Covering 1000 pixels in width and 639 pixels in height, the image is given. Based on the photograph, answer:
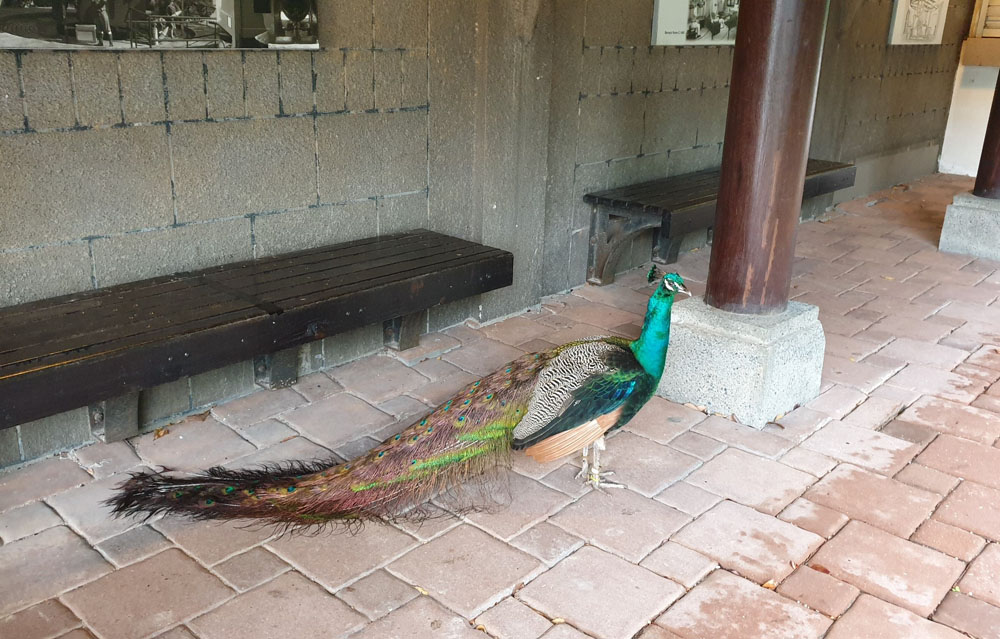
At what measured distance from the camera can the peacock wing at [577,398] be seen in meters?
3.28

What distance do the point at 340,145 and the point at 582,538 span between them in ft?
8.13

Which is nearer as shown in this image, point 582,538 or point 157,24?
point 582,538

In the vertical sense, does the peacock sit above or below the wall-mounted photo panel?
below

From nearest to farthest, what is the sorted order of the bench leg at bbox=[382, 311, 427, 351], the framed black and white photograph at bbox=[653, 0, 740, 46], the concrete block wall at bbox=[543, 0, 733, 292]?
the bench leg at bbox=[382, 311, 427, 351]
the concrete block wall at bbox=[543, 0, 733, 292]
the framed black and white photograph at bbox=[653, 0, 740, 46]

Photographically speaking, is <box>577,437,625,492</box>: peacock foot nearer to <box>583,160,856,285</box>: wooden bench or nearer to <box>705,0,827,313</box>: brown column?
<box>705,0,827,313</box>: brown column

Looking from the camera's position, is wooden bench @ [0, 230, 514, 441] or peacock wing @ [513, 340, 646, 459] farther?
peacock wing @ [513, 340, 646, 459]

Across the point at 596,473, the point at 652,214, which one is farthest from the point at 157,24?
the point at 652,214

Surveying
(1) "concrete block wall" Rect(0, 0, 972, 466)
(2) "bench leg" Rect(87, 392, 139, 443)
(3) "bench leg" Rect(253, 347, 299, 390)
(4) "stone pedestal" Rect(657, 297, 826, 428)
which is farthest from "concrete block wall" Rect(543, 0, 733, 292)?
(2) "bench leg" Rect(87, 392, 139, 443)

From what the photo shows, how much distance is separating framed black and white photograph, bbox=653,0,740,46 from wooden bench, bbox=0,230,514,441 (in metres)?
2.59

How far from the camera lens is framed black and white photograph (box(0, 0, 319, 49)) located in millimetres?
3357

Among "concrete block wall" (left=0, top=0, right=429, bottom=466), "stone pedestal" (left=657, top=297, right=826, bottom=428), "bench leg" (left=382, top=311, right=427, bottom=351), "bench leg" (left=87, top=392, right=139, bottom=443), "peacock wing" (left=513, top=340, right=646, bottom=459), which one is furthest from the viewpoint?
"bench leg" (left=382, top=311, right=427, bottom=351)

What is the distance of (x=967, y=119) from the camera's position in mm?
11047

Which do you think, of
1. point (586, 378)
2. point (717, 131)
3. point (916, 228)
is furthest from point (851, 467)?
point (916, 228)

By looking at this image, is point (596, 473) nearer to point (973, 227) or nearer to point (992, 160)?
point (973, 227)
